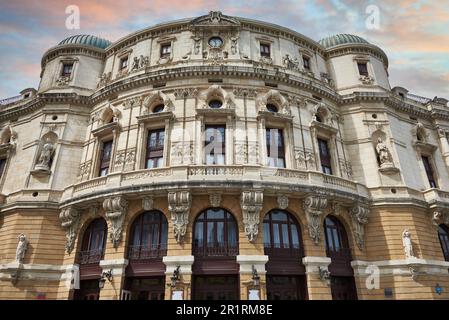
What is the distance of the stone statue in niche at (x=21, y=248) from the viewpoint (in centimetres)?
2295

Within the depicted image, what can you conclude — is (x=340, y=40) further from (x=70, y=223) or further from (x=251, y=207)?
(x=70, y=223)

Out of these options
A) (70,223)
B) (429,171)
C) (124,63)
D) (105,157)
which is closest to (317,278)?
(70,223)

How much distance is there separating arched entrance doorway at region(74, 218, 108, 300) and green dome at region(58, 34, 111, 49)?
68.3 feet

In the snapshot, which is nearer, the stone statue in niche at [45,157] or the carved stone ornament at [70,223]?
the carved stone ornament at [70,223]

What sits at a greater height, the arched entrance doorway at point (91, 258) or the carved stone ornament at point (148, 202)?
the carved stone ornament at point (148, 202)

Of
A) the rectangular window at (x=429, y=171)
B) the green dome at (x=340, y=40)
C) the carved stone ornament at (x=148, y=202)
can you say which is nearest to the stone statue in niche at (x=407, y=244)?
the rectangular window at (x=429, y=171)

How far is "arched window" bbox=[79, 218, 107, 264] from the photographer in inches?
892

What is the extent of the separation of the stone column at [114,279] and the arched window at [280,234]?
9.46 metres

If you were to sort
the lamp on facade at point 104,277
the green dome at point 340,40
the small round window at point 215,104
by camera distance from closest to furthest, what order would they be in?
the lamp on facade at point 104,277, the small round window at point 215,104, the green dome at point 340,40

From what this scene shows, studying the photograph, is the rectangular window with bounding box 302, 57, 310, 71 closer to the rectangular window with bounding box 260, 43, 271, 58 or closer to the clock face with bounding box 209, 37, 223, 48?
the rectangular window with bounding box 260, 43, 271, 58

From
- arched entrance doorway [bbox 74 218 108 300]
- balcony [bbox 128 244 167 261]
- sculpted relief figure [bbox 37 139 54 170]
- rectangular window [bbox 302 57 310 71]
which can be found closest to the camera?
balcony [bbox 128 244 167 261]

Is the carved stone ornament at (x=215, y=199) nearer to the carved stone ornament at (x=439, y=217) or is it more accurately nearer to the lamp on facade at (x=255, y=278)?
the lamp on facade at (x=255, y=278)

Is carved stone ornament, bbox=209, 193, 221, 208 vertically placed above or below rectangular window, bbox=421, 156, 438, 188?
below

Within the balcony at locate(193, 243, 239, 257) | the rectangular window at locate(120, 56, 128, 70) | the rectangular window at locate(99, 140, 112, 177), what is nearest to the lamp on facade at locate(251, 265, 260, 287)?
the balcony at locate(193, 243, 239, 257)
